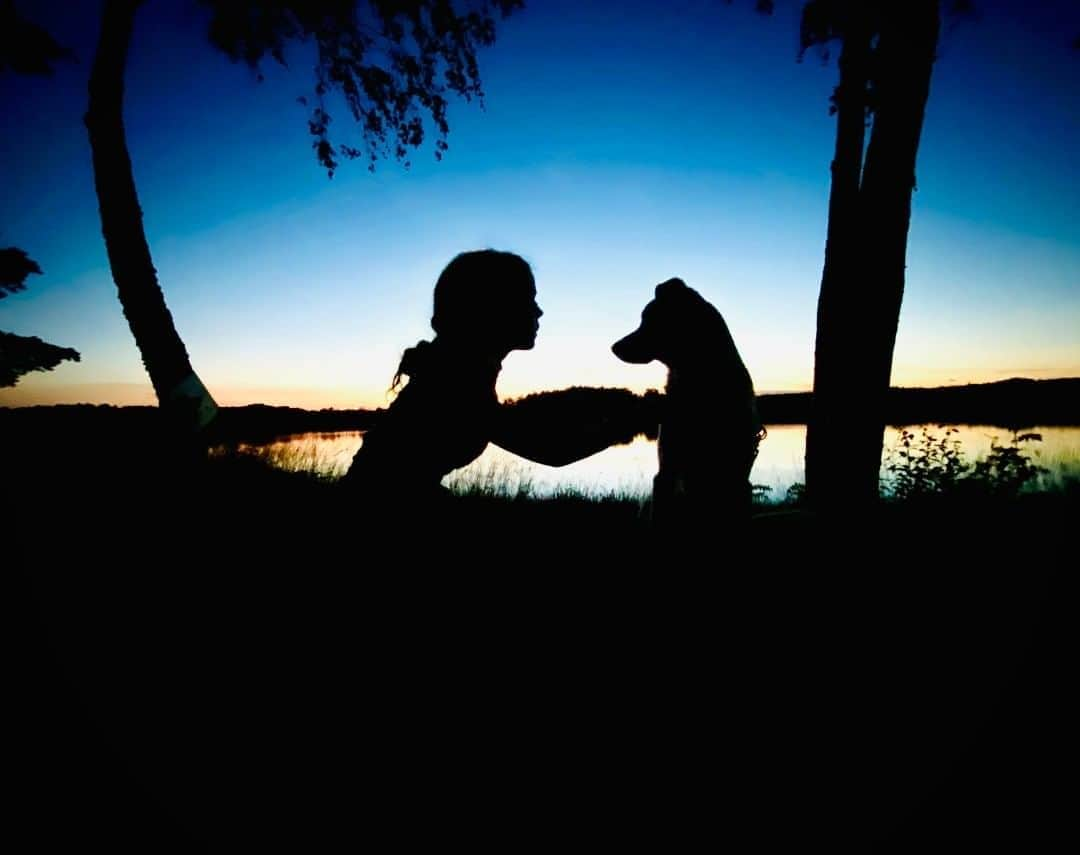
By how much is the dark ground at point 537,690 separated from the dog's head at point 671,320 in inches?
48.2

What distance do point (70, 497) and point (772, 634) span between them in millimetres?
6287

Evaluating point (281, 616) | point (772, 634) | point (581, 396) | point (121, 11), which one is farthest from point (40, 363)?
point (772, 634)

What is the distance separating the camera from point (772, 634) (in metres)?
2.38

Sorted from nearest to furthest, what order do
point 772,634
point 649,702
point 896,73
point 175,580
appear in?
point 649,702 → point 772,634 → point 175,580 → point 896,73

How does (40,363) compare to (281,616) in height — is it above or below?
above

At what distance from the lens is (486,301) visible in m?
2.08

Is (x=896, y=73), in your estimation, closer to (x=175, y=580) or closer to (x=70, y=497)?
(x=175, y=580)

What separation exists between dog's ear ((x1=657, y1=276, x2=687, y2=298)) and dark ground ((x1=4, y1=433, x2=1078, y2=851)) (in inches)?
60.8

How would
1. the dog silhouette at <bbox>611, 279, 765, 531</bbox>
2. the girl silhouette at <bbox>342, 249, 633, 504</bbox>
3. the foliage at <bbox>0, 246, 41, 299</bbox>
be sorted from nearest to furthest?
the girl silhouette at <bbox>342, 249, 633, 504</bbox>
the dog silhouette at <bbox>611, 279, 765, 531</bbox>
the foliage at <bbox>0, 246, 41, 299</bbox>

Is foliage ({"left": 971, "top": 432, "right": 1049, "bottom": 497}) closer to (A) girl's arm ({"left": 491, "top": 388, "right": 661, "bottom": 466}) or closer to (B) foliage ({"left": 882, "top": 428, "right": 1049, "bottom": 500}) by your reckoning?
(B) foliage ({"left": 882, "top": 428, "right": 1049, "bottom": 500})

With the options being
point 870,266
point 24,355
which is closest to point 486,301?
point 870,266

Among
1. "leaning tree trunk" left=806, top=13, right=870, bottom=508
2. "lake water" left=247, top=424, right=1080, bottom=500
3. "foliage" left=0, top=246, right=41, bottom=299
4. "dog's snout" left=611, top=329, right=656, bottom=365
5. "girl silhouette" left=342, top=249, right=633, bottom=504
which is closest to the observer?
"girl silhouette" left=342, top=249, right=633, bottom=504

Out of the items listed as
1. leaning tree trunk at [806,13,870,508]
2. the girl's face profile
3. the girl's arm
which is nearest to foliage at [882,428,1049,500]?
leaning tree trunk at [806,13,870,508]

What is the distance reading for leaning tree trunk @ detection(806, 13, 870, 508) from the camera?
392 cm
